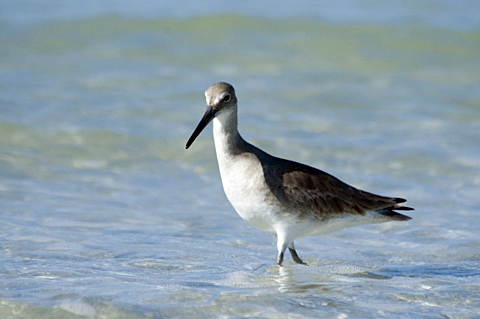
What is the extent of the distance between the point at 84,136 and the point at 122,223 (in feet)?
9.82

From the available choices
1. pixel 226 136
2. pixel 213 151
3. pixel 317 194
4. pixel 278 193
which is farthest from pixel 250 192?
pixel 213 151

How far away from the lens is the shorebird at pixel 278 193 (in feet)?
18.6

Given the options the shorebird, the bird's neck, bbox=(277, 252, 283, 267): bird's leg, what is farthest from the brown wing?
bbox=(277, 252, 283, 267): bird's leg

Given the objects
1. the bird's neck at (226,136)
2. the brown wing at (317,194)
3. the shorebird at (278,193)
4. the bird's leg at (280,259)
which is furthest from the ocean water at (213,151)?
the bird's neck at (226,136)

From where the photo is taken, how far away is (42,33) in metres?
14.9

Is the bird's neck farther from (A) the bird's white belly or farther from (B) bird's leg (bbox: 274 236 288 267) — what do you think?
(B) bird's leg (bbox: 274 236 288 267)

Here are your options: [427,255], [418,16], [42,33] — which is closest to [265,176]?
[427,255]

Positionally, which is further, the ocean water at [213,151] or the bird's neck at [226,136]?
the bird's neck at [226,136]

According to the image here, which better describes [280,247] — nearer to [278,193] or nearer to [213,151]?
[278,193]

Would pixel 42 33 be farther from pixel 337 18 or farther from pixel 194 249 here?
pixel 194 249

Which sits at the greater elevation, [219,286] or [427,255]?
[427,255]

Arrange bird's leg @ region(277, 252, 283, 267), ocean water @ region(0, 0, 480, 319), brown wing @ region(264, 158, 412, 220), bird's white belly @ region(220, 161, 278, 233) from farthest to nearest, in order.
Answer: bird's leg @ region(277, 252, 283, 267) → brown wing @ region(264, 158, 412, 220) → bird's white belly @ region(220, 161, 278, 233) → ocean water @ region(0, 0, 480, 319)

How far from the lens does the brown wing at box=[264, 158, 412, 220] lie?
Result: 5766 mm

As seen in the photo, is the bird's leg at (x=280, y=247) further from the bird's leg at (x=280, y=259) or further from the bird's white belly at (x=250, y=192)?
the bird's white belly at (x=250, y=192)
